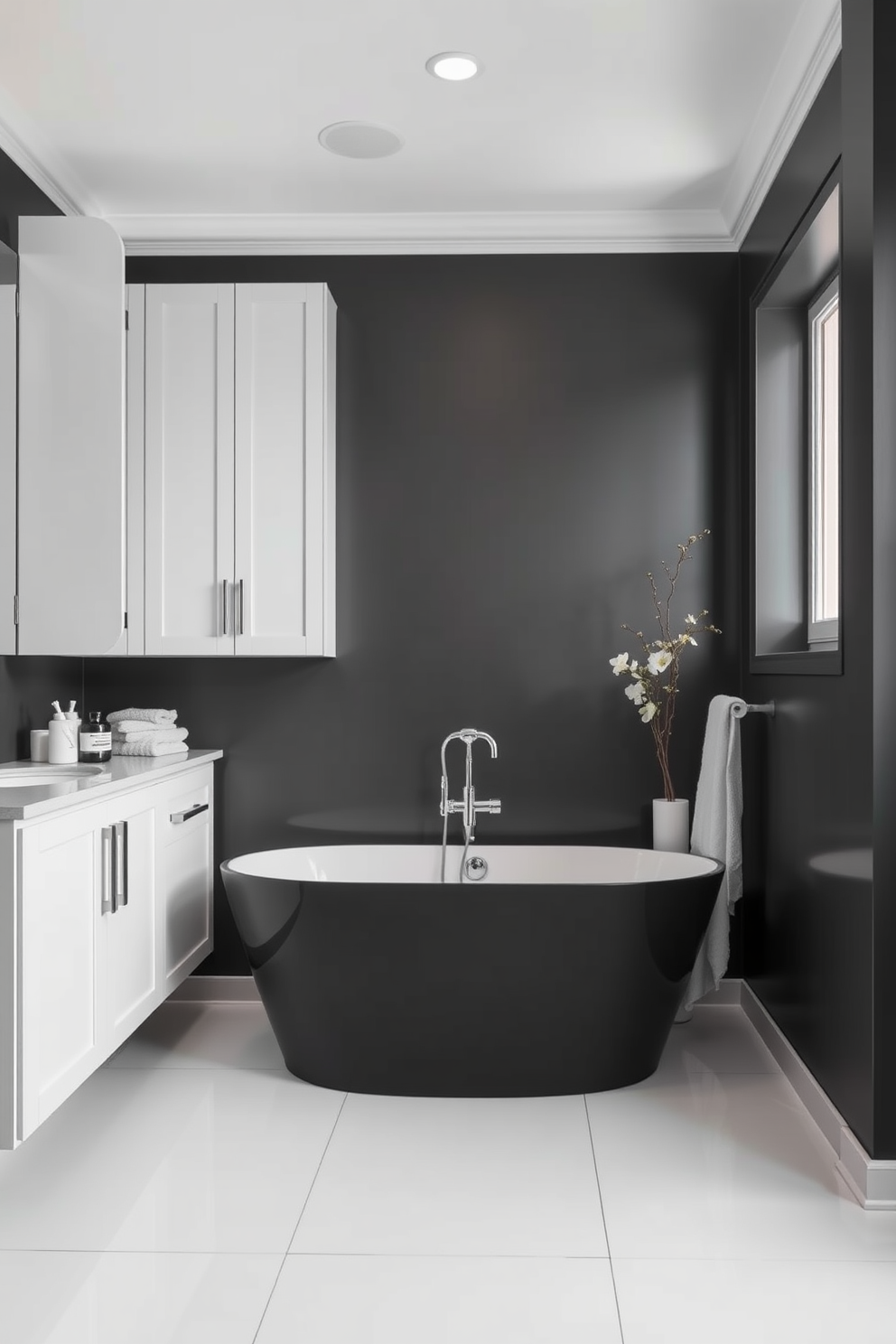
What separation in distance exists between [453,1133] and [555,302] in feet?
8.64

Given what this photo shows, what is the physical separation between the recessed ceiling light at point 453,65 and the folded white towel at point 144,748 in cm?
202

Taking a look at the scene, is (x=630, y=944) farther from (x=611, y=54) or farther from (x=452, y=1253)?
(x=611, y=54)

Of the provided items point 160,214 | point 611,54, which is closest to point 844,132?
point 611,54

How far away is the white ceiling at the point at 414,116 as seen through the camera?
8.25ft

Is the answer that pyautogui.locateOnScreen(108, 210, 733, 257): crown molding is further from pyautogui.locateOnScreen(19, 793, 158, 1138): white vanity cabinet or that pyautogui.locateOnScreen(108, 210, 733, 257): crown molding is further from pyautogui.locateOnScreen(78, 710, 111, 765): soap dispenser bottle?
pyautogui.locateOnScreen(19, 793, 158, 1138): white vanity cabinet

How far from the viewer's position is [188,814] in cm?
332

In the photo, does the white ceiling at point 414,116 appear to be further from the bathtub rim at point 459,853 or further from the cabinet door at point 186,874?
the bathtub rim at point 459,853

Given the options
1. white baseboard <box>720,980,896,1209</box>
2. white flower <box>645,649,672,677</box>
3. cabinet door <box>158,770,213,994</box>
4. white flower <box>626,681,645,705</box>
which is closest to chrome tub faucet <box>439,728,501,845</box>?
white flower <box>626,681,645,705</box>

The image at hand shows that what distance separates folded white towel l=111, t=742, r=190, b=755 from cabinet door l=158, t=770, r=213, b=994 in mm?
120

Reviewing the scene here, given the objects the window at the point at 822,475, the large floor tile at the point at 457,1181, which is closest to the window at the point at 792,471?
the window at the point at 822,475

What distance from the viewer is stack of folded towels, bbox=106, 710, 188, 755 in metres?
3.27

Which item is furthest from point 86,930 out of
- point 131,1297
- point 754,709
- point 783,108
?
point 783,108

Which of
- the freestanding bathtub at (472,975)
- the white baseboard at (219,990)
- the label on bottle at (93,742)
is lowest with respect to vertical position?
the white baseboard at (219,990)

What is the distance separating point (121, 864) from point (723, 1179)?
62.8 inches
